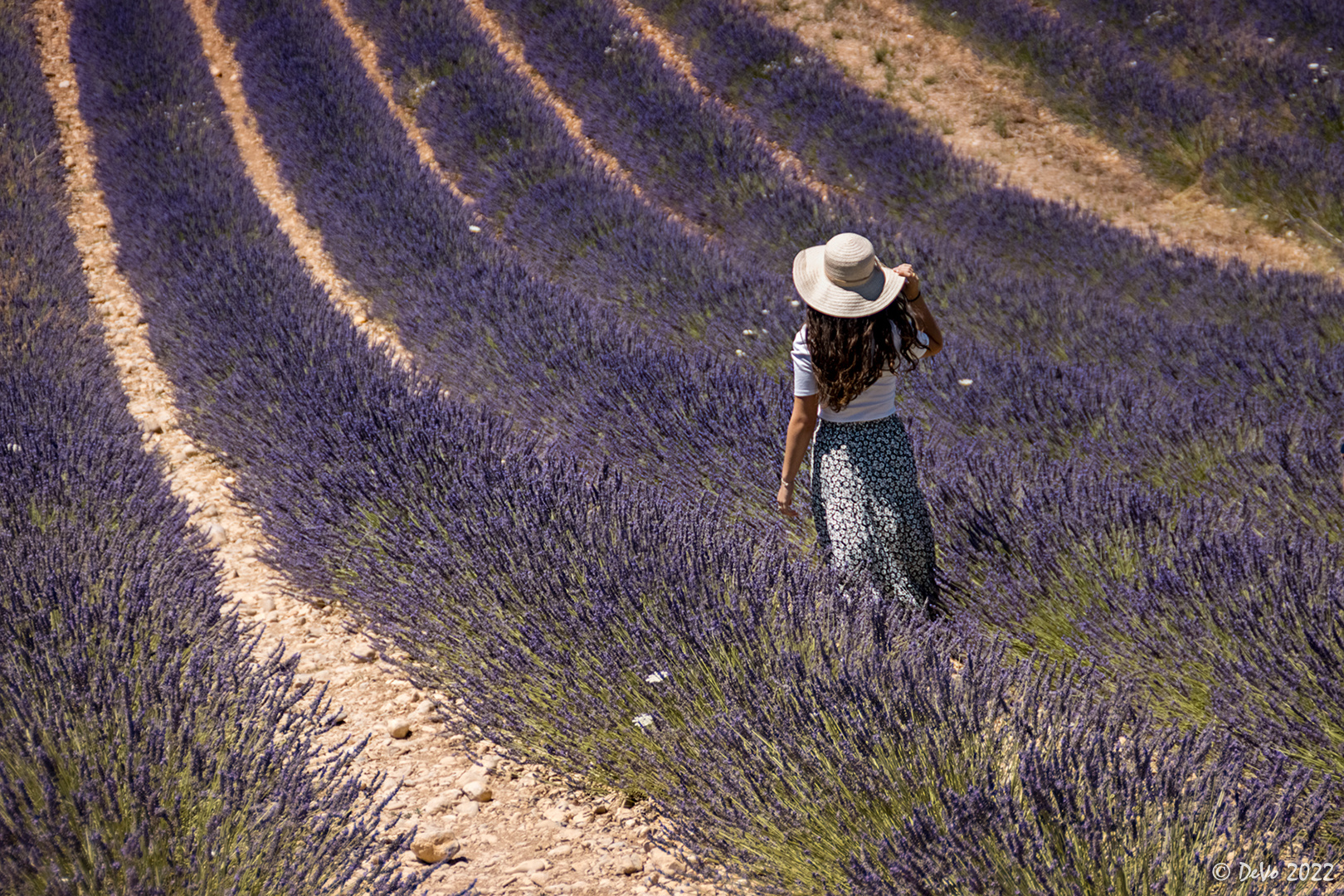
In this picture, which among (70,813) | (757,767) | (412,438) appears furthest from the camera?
(412,438)

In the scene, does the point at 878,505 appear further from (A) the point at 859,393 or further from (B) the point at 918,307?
(B) the point at 918,307

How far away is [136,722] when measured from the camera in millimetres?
1469

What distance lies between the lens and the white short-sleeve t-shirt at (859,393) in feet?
6.94

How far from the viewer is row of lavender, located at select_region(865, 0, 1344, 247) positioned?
23.9ft

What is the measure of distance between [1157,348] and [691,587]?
3.13 m

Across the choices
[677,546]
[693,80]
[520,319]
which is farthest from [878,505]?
[693,80]

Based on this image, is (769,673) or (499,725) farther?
(499,725)

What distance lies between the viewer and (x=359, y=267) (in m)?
5.70

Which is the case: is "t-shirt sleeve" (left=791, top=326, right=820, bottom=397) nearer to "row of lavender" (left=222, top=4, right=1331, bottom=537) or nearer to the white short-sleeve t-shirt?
the white short-sleeve t-shirt

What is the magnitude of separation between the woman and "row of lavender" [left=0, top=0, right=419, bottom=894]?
1.24 meters

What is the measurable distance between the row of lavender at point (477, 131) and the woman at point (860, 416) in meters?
0.31

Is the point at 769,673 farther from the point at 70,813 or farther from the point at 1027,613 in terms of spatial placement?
the point at 70,813

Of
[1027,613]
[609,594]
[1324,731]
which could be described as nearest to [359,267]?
[609,594]

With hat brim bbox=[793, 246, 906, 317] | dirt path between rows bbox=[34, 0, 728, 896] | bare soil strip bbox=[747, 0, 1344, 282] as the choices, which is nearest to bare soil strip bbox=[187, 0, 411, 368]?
dirt path between rows bbox=[34, 0, 728, 896]
